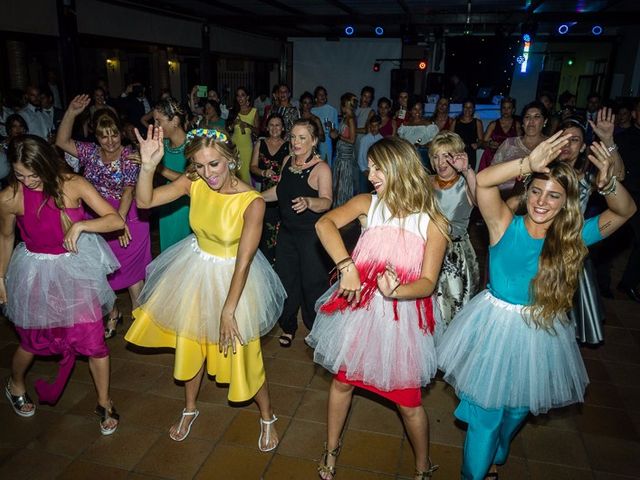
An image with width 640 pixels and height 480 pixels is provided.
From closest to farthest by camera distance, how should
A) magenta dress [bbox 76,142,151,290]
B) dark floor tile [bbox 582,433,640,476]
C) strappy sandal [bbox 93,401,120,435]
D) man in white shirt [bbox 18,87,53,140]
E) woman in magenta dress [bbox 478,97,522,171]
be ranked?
dark floor tile [bbox 582,433,640,476]
strappy sandal [bbox 93,401,120,435]
magenta dress [bbox 76,142,151,290]
woman in magenta dress [bbox 478,97,522,171]
man in white shirt [bbox 18,87,53,140]

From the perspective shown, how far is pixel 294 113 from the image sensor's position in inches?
282

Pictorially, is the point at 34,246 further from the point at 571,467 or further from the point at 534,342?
the point at 571,467

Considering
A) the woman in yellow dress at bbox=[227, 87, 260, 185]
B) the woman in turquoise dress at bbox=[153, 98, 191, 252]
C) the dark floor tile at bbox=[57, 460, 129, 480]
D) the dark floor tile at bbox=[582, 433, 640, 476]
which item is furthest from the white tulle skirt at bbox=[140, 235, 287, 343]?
the woman in yellow dress at bbox=[227, 87, 260, 185]

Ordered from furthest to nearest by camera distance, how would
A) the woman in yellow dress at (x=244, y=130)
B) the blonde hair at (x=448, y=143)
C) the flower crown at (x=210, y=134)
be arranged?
the woman in yellow dress at (x=244, y=130)
the blonde hair at (x=448, y=143)
the flower crown at (x=210, y=134)

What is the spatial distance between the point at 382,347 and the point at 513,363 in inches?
24.7

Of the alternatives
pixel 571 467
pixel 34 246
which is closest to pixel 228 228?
pixel 34 246

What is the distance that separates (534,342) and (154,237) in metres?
5.65

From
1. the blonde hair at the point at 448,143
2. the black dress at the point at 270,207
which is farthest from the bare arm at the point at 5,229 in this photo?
the blonde hair at the point at 448,143

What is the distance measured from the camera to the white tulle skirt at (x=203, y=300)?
2.70m

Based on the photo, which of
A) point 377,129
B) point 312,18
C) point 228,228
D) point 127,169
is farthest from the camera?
point 312,18

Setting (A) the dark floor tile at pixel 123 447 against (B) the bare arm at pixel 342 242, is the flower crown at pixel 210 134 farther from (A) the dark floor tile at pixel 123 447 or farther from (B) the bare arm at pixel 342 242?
(A) the dark floor tile at pixel 123 447

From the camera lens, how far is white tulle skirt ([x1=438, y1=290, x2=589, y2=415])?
2.30m

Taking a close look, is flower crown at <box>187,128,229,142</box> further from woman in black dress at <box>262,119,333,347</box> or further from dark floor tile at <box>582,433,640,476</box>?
dark floor tile at <box>582,433,640,476</box>

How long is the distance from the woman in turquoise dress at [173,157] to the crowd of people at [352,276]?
55 cm
